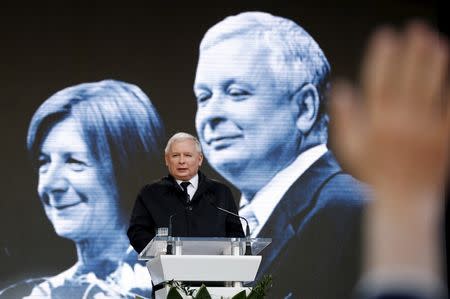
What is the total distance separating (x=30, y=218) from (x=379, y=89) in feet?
16.9

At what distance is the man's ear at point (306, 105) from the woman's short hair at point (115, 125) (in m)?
0.98

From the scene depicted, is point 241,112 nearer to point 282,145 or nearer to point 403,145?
point 282,145

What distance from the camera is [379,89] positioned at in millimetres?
411

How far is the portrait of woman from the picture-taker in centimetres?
532

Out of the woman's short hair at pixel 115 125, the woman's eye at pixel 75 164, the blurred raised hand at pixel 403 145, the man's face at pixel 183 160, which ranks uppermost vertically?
the blurred raised hand at pixel 403 145

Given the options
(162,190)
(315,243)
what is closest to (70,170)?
(315,243)

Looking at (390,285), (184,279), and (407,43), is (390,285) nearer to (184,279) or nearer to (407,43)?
(407,43)

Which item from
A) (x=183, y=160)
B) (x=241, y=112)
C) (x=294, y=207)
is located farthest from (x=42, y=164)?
(x=183, y=160)

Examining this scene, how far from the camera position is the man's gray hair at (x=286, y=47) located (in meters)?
5.66

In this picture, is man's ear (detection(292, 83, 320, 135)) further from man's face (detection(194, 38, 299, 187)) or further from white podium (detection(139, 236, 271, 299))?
white podium (detection(139, 236, 271, 299))

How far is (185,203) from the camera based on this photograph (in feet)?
10.6

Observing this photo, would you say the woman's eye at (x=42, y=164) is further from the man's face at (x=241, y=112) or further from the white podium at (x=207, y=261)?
the white podium at (x=207, y=261)

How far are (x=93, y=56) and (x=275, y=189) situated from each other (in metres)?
1.58

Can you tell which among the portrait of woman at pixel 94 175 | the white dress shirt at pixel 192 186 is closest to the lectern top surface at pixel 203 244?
the white dress shirt at pixel 192 186
